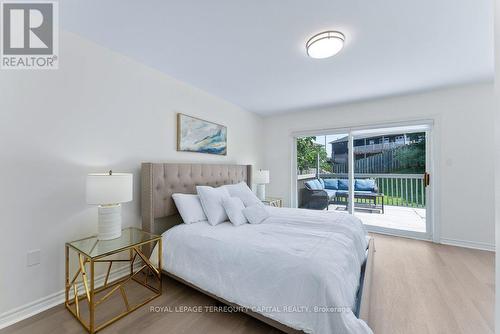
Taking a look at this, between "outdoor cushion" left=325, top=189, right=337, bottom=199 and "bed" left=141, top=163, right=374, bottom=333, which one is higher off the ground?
"outdoor cushion" left=325, top=189, right=337, bottom=199

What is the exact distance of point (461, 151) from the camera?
3072 millimetres

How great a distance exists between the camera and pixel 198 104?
3.09 metres

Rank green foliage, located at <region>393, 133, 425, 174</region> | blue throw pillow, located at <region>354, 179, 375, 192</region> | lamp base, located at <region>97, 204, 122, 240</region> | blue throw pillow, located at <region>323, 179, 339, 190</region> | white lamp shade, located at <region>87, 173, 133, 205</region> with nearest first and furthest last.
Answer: white lamp shade, located at <region>87, 173, 133, 205</region> → lamp base, located at <region>97, 204, 122, 240</region> → green foliage, located at <region>393, 133, 425, 174</region> → blue throw pillow, located at <region>354, 179, 375, 192</region> → blue throw pillow, located at <region>323, 179, 339, 190</region>

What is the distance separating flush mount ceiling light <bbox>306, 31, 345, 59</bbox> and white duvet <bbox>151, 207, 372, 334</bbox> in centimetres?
174

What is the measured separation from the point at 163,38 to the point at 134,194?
164cm

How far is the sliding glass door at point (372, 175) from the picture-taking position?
352 cm

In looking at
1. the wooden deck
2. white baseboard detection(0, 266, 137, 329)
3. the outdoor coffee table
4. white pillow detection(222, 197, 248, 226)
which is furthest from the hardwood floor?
the outdoor coffee table

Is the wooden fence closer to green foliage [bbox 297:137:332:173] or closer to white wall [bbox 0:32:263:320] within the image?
green foliage [bbox 297:137:332:173]

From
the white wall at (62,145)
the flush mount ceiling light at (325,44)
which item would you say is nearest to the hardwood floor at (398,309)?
the white wall at (62,145)

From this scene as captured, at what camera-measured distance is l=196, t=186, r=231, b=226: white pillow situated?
2.31 m

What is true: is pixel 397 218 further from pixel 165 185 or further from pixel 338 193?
pixel 165 185

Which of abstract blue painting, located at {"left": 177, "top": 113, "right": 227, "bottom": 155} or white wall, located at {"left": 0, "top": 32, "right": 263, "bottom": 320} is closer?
white wall, located at {"left": 0, "top": 32, "right": 263, "bottom": 320}

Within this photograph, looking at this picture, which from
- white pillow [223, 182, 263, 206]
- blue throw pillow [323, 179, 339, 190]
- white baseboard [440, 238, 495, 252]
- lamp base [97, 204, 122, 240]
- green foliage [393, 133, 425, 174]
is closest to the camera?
lamp base [97, 204, 122, 240]

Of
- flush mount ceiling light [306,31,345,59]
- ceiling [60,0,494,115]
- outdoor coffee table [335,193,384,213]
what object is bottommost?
outdoor coffee table [335,193,384,213]
